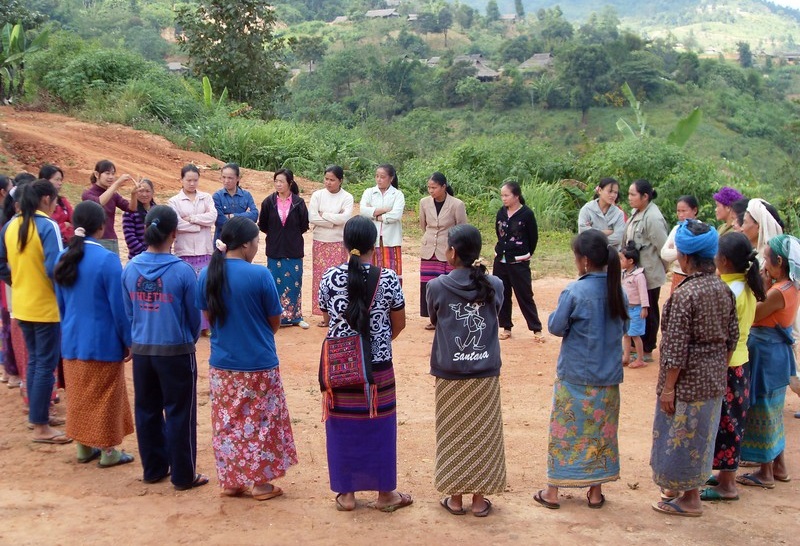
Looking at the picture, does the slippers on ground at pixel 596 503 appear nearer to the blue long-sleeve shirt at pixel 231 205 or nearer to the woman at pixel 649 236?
the woman at pixel 649 236

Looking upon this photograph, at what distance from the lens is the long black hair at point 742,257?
16.1ft

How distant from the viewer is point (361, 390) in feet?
14.5

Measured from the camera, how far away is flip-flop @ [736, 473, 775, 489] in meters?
5.21

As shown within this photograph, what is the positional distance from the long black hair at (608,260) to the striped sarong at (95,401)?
2.88 meters

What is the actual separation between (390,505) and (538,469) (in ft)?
4.79

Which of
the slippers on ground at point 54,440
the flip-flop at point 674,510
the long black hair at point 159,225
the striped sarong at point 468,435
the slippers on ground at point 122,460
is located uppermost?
the long black hair at point 159,225

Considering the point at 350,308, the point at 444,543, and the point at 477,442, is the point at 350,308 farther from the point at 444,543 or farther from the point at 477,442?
the point at 444,543

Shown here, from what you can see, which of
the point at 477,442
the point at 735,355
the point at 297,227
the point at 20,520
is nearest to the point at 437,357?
the point at 477,442

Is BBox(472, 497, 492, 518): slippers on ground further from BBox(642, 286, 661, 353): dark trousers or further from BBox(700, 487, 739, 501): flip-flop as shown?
BBox(642, 286, 661, 353): dark trousers

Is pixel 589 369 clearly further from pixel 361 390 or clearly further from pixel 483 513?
pixel 361 390

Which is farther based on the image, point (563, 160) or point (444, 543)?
point (563, 160)

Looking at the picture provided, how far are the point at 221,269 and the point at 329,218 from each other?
13.6 ft

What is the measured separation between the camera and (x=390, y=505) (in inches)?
182

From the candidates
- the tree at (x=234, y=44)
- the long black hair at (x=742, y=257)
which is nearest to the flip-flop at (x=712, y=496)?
the long black hair at (x=742, y=257)
